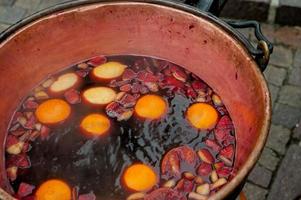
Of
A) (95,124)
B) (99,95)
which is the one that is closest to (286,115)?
(99,95)

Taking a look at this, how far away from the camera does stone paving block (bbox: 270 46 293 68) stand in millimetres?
4484

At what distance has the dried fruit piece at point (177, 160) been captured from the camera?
229cm

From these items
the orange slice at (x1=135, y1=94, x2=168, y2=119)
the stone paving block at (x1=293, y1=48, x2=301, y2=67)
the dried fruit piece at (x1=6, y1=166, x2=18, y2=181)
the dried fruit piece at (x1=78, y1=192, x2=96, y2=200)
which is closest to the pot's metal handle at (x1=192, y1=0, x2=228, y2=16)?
the orange slice at (x1=135, y1=94, x2=168, y2=119)

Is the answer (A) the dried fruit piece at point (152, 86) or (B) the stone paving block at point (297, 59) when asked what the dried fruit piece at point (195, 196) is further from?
(B) the stone paving block at point (297, 59)

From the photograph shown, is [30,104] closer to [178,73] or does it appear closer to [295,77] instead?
[178,73]

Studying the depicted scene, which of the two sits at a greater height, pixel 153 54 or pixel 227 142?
pixel 153 54

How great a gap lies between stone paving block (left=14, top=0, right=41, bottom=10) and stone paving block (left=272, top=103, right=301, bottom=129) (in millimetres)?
2955

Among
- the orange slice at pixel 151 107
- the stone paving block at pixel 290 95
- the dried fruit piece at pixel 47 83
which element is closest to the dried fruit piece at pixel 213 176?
the orange slice at pixel 151 107

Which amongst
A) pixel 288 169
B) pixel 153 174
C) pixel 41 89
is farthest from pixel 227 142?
pixel 288 169

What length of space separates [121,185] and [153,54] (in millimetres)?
987

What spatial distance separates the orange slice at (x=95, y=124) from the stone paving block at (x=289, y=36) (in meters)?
2.83

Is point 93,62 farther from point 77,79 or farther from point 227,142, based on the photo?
point 227,142

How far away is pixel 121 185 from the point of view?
7.37ft

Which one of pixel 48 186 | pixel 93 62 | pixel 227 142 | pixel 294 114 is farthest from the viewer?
pixel 294 114
